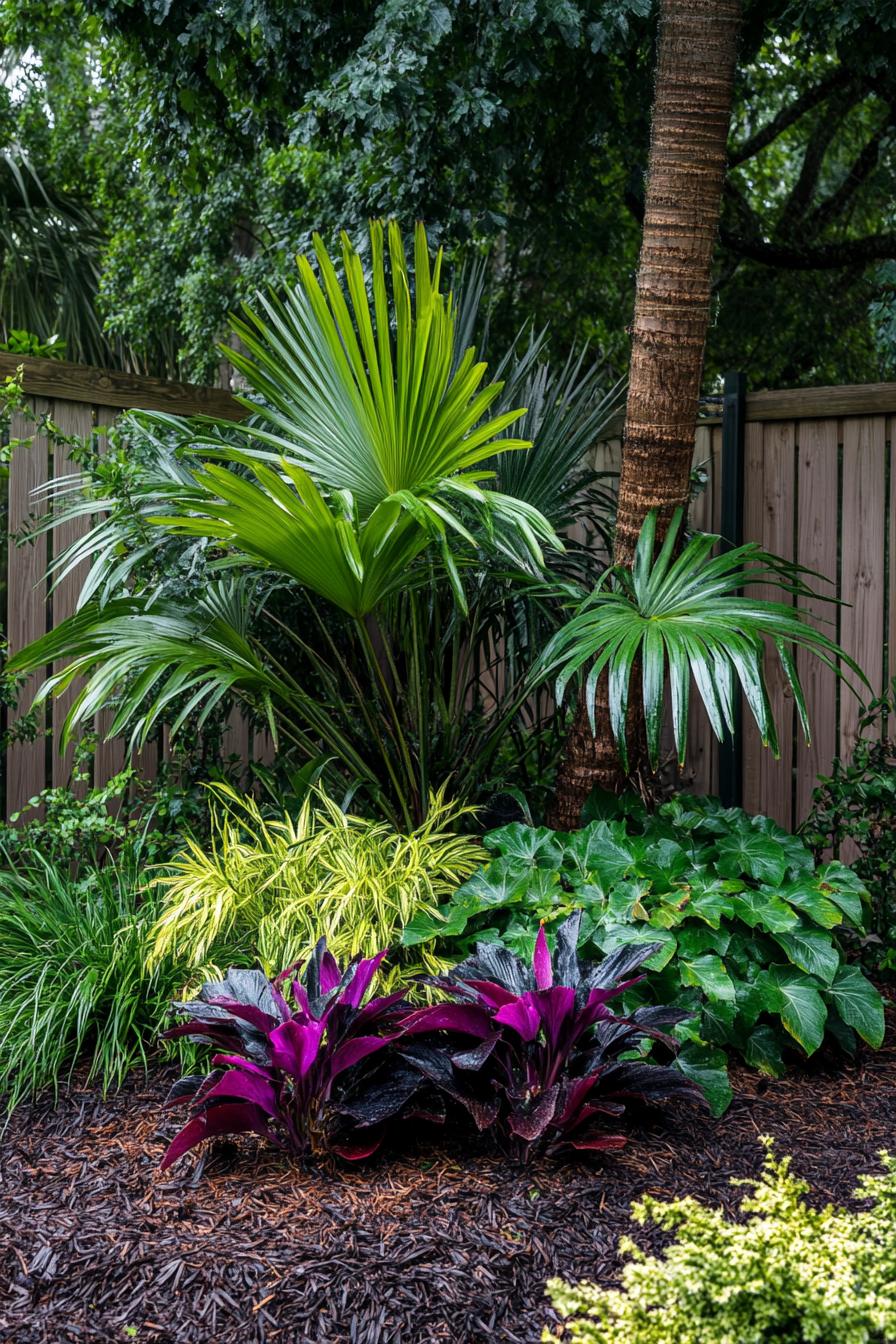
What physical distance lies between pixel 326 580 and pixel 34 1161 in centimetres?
155

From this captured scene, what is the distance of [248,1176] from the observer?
2.34 m

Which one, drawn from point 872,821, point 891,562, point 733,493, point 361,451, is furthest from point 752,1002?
point 733,493

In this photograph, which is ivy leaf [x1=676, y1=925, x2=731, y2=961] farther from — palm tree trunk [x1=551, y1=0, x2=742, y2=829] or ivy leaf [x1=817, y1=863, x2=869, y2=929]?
palm tree trunk [x1=551, y1=0, x2=742, y2=829]

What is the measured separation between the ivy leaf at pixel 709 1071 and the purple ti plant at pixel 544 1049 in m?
0.08

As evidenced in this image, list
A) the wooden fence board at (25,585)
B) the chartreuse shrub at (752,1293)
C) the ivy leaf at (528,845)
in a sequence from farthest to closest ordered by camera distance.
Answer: the wooden fence board at (25,585) → the ivy leaf at (528,845) → the chartreuse shrub at (752,1293)

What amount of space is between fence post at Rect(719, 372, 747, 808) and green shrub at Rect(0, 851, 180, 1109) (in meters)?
2.25

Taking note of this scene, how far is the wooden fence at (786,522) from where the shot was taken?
400cm

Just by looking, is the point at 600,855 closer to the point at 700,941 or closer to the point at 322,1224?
the point at 700,941

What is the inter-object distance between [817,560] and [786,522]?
196 mm

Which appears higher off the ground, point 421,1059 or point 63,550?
point 63,550

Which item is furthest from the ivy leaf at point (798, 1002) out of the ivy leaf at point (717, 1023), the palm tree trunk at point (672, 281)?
the palm tree trunk at point (672, 281)

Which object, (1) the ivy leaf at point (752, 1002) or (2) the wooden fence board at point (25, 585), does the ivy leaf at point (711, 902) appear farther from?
(2) the wooden fence board at point (25, 585)

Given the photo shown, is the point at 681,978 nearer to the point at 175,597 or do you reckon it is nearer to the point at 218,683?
the point at 218,683

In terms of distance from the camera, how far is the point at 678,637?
2.87m
